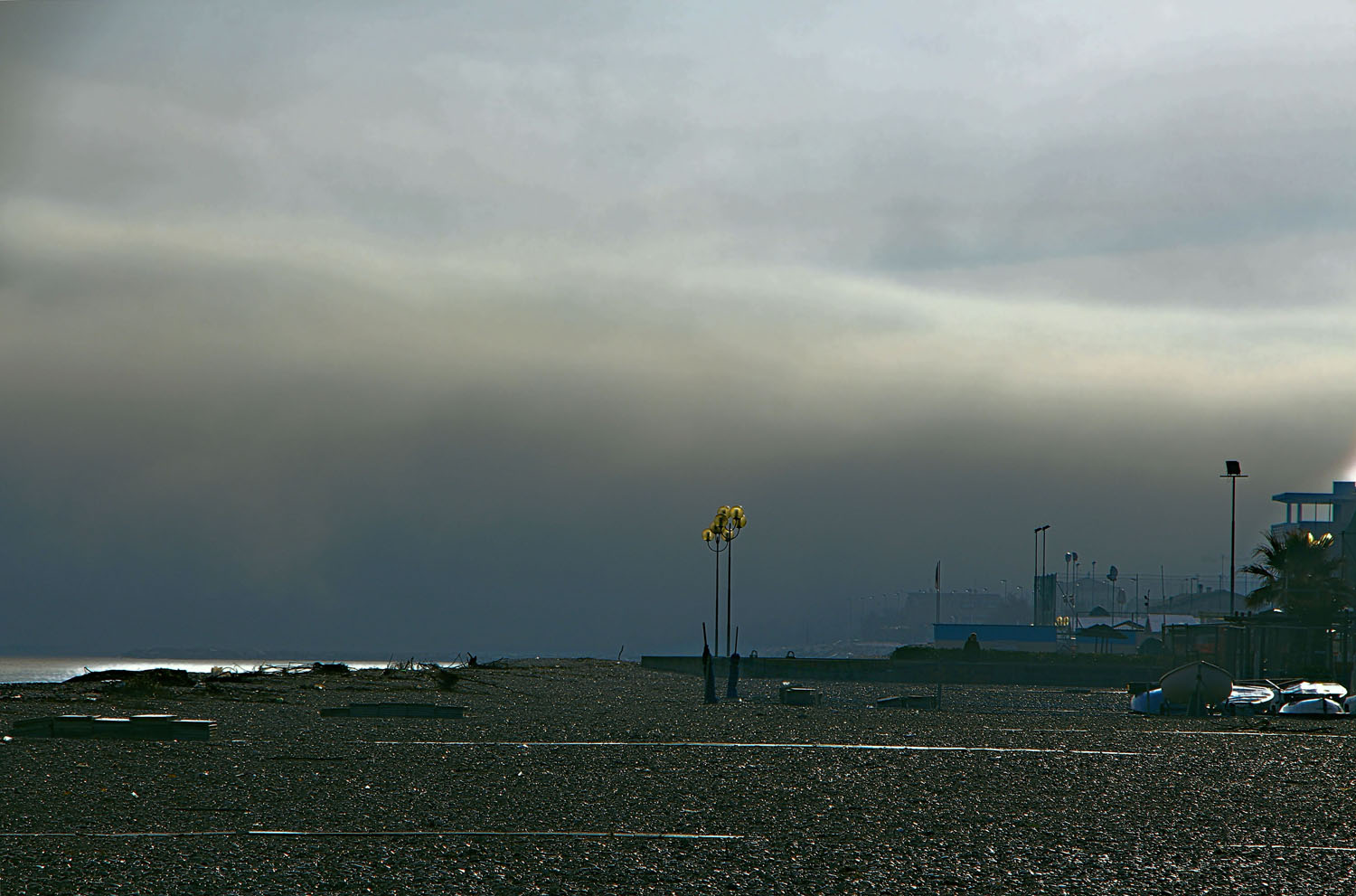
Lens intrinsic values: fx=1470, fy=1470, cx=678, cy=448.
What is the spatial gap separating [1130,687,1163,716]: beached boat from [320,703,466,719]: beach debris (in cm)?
1723

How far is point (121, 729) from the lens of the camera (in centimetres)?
2131

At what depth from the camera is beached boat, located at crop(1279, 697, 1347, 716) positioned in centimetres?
3409

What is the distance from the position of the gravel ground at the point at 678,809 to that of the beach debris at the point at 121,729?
50 cm

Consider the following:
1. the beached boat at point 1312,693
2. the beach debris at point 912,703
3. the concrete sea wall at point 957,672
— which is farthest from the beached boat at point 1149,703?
the concrete sea wall at point 957,672

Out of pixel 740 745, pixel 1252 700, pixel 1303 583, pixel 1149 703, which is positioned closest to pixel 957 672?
pixel 1303 583

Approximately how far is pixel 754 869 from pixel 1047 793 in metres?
6.24

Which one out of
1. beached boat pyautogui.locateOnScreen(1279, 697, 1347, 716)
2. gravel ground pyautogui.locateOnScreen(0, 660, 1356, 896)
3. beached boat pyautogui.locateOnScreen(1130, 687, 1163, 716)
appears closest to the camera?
gravel ground pyautogui.locateOnScreen(0, 660, 1356, 896)

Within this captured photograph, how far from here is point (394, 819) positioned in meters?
13.3

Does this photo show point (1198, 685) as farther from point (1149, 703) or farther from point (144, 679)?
point (144, 679)

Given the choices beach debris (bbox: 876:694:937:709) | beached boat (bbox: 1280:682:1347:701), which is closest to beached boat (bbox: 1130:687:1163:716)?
beached boat (bbox: 1280:682:1347:701)

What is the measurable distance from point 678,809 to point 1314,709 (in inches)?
982

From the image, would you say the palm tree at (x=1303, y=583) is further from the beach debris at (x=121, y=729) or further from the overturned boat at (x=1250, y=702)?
the beach debris at (x=121, y=729)

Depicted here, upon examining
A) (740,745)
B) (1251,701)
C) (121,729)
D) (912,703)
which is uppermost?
(121,729)

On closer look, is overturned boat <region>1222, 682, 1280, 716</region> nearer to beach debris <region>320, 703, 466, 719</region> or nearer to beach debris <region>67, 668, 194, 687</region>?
beach debris <region>320, 703, 466, 719</region>
